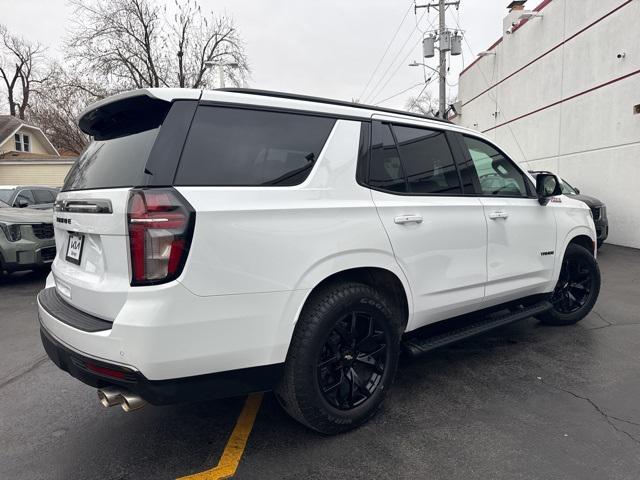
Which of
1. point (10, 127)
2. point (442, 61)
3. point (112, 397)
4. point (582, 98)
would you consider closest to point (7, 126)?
point (10, 127)

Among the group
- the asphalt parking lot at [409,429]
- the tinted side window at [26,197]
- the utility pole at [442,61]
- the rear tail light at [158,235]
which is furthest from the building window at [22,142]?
the rear tail light at [158,235]

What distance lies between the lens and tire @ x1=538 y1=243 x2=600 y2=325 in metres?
4.48

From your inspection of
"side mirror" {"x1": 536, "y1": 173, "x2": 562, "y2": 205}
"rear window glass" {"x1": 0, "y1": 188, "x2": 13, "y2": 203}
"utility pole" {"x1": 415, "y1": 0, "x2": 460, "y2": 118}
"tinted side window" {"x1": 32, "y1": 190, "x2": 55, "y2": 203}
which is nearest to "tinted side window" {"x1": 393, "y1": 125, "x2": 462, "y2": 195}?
"side mirror" {"x1": 536, "y1": 173, "x2": 562, "y2": 205}

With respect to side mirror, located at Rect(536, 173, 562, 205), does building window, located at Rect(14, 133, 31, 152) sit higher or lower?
higher

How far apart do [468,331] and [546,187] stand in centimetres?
162

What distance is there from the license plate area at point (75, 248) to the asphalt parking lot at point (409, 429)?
1119 mm

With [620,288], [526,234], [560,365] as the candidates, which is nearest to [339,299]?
[526,234]

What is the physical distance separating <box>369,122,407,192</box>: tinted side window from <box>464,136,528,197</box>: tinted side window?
0.92 meters

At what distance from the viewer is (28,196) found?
10672 mm

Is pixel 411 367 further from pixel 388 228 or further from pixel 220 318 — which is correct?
pixel 220 318

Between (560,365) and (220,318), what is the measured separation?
3045 mm

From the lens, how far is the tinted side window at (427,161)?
3037 mm

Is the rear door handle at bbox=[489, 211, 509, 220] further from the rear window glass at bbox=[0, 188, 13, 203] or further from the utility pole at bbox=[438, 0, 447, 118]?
the utility pole at bbox=[438, 0, 447, 118]

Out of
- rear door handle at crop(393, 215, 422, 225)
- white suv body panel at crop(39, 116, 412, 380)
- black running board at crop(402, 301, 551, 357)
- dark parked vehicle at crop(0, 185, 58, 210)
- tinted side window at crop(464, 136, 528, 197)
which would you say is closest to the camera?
white suv body panel at crop(39, 116, 412, 380)
